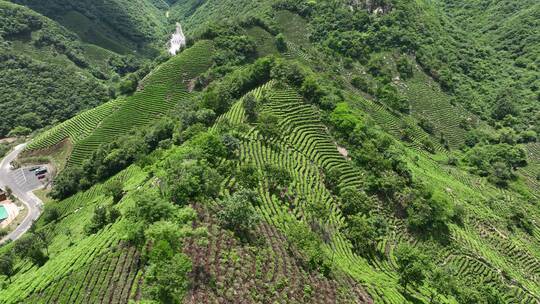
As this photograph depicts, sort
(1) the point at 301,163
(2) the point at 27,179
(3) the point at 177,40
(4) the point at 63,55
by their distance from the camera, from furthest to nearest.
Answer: (3) the point at 177,40
(4) the point at 63,55
(2) the point at 27,179
(1) the point at 301,163

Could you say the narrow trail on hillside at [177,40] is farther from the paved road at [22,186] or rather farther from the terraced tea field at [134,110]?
the paved road at [22,186]

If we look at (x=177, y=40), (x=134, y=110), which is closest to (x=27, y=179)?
(x=134, y=110)

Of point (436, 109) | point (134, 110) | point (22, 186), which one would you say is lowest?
point (22, 186)

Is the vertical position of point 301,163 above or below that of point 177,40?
above

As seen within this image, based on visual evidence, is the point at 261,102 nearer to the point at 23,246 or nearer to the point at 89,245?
the point at 89,245

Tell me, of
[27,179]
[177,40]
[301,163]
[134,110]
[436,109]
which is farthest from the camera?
[177,40]

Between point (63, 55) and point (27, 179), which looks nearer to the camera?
point (27, 179)

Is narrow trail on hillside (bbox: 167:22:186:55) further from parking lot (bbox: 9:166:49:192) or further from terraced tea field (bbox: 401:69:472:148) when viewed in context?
terraced tea field (bbox: 401:69:472:148)

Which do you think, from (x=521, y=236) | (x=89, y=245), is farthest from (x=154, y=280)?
(x=521, y=236)

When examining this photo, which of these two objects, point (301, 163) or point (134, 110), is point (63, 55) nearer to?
point (134, 110)
